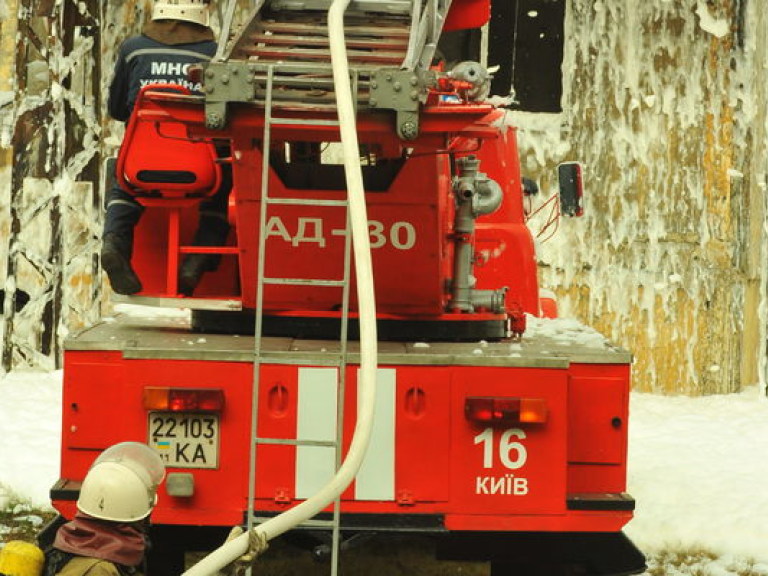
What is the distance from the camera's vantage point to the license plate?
5648mm

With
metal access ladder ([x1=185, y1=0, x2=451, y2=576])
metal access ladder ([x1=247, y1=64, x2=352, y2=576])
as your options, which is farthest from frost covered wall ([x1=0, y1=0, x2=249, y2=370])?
metal access ladder ([x1=247, y1=64, x2=352, y2=576])

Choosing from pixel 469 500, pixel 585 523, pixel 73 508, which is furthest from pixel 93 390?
pixel 585 523

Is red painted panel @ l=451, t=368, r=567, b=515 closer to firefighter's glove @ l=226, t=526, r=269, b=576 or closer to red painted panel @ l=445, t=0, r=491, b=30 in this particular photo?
firefighter's glove @ l=226, t=526, r=269, b=576

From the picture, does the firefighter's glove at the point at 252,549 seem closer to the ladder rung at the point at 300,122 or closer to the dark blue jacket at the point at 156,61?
the ladder rung at the point at 300,122

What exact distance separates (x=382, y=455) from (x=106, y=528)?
5.27 ft

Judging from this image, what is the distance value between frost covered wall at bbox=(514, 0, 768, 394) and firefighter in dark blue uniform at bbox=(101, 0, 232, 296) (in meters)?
5.60

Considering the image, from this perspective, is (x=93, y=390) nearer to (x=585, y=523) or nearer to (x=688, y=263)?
(x=585, y=523)

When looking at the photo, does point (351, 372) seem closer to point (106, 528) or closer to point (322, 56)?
point (322, 56)

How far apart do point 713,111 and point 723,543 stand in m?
5.08

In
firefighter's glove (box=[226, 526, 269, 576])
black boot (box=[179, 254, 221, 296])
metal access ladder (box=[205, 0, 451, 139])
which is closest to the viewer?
firefighter's glove (box=[226, 526, 269, 576])

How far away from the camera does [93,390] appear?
229 inches

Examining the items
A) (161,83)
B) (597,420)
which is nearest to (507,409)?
(597,420)

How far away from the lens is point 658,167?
40.4 feet

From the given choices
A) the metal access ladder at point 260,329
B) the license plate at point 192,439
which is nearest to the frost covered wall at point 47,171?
the license plate at point 192,439
